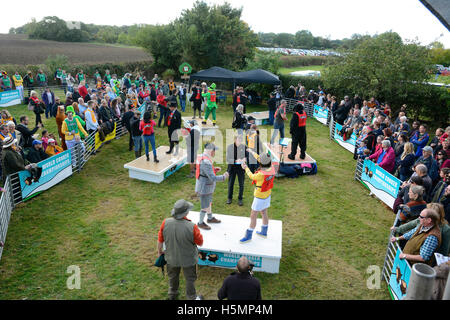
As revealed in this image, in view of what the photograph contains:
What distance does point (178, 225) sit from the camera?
4.38 metres

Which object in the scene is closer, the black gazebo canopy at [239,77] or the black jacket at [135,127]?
the black jacket at [135,127]

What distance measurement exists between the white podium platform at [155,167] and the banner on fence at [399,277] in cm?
642

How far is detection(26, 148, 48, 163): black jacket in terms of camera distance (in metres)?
8.23

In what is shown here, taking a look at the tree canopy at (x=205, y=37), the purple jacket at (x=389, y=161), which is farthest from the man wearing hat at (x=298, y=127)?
the tree canopy at (x=205, y=37)

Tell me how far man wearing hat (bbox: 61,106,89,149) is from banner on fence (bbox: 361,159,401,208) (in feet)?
29.2

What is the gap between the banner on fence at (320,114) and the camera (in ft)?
55.8

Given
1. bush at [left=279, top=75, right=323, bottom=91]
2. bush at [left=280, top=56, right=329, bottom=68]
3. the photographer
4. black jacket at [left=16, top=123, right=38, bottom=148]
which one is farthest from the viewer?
bush at [left=280, top=56, right=329, bottom=68]

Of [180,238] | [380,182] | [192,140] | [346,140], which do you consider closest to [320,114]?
[346,140]

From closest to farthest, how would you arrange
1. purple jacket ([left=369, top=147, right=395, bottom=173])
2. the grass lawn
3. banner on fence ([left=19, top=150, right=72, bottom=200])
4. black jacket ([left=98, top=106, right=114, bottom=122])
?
the grass lawn, banner on fence ([left=19, top=150, right=72, bottom=200]), purple jacket ([left=369, top=147, right=395, bottom=173]), black jacket ([left=98, top=106, right=114, bottom=122])

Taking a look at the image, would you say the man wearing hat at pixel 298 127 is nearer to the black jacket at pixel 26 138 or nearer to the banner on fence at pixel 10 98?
the black jacket at pixel 26 138

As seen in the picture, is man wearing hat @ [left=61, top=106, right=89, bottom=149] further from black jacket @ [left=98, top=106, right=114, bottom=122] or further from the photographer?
the photographer

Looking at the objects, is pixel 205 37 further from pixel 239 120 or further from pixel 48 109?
pixel 239 120

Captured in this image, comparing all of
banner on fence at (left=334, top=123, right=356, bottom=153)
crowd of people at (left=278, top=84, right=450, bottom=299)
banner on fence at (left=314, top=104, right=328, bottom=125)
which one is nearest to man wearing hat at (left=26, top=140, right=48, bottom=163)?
crowd of people at (left=278, top=84, right=450, bottom=299)

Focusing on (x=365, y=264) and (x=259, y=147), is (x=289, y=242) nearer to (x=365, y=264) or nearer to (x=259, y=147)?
(x=365, y=264)
